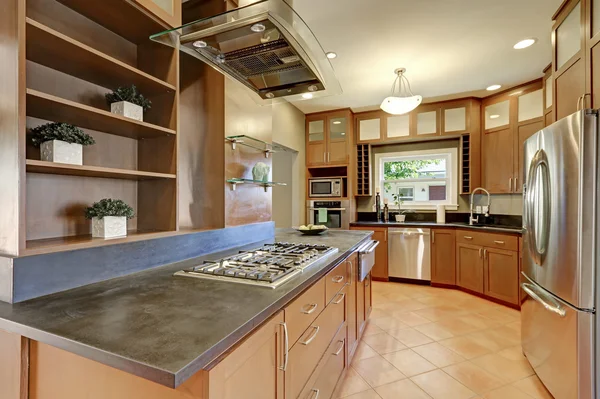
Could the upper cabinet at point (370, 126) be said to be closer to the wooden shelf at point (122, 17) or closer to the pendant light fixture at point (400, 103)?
the pendant light fixture at point (400, 103)

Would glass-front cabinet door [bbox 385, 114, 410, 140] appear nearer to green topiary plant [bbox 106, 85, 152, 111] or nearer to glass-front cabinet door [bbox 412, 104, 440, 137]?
glass-front cabinet door [bbox 412, 104, 440, 137]

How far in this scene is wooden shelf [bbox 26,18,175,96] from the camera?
3.20 ft

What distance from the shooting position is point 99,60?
3.73 ft

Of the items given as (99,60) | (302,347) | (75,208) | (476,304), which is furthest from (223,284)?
(476,304)

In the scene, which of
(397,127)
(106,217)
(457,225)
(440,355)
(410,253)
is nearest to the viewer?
(106,217)

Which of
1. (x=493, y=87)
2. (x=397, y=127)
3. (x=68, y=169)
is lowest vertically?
(x=68, y=169)

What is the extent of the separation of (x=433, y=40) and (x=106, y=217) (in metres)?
2.89

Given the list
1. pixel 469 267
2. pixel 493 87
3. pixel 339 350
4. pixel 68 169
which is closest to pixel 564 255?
pixel 339 350

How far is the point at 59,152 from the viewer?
40.8 inches

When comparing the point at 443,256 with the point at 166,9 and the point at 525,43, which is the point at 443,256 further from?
the point at 166,9

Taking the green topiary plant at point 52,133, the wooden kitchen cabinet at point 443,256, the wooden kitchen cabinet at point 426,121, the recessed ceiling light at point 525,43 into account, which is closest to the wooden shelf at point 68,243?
the green topiary plant at point 52,133

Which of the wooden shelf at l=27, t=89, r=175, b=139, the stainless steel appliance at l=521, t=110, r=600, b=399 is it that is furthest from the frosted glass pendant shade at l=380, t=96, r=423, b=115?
the wooden shelf at l=27, t=89, r=175, b=139

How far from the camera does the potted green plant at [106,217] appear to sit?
1197 millimetres

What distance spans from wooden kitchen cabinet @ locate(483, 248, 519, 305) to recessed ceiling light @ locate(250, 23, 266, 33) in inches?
135
